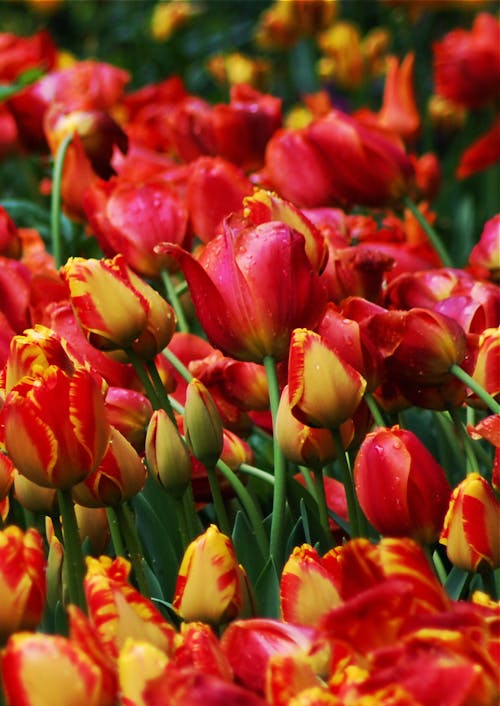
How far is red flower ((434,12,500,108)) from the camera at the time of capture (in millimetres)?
2176

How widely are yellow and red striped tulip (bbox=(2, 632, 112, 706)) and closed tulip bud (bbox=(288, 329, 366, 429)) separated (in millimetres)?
250

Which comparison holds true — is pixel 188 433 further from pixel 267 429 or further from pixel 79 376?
pixel 267 429

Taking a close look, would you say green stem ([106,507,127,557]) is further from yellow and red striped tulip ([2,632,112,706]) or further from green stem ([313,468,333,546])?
yellow and red striped tulip ([2,632,112,706])

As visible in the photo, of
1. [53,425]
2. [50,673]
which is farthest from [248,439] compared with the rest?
[50,673]

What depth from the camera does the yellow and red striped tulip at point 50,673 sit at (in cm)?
47

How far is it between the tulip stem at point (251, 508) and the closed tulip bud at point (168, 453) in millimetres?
64

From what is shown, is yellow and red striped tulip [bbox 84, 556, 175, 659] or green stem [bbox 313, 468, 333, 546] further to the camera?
green stem [bbox 313, 468, 333, 546]

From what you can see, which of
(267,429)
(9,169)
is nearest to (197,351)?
(267,429)

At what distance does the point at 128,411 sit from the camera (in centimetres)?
83

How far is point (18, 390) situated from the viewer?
65 centimetres

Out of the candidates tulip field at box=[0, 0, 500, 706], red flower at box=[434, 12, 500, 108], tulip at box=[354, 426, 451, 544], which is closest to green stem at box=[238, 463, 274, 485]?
tulip field at box=[0, 0, 500, 706]

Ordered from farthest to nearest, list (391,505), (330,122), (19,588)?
(330,122) < (391,505) < (19,588)

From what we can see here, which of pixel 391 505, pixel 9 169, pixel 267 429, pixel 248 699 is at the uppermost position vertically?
pixel 248 699

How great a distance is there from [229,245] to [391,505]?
0.18m
